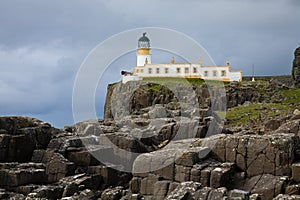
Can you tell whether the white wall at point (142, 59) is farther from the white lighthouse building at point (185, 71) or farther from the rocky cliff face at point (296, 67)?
the rocky cliff face at point (296, 67)

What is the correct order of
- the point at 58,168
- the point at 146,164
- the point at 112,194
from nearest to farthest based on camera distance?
the point at 112,194 → the point at 146,164 → the point at 58,168

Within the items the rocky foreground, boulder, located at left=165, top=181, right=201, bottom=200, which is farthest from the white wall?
boulder, located at left=165, top=181, right=201, bottom=200

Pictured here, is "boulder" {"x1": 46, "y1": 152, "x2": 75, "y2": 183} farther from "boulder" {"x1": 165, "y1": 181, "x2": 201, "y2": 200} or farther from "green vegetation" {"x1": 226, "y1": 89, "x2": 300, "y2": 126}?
"green vegetation" {"x1": 226, "y1": 89, "x2": 300, "y2": 126}

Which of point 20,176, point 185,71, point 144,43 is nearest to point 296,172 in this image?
point 20,176

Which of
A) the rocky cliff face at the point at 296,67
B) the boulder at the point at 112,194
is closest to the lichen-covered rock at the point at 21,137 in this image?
the boulder at the point at 112,194

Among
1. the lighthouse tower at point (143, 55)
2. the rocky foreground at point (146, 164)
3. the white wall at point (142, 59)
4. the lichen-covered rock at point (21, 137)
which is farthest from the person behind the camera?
the white wall at point (142, 59)

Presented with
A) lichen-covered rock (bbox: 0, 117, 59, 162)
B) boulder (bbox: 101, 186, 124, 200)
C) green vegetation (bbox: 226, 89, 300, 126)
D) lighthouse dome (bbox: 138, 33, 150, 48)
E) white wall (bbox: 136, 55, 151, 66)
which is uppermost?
lighthouse dome (bbox: 138, 33, 150, 48)

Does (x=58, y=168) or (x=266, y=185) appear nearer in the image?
(x=266, y=185)

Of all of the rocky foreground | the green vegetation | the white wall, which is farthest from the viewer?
the white wall

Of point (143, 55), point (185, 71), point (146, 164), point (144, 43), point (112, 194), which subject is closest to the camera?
point (112, 194)

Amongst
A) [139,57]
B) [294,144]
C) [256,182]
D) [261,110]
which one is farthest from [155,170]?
[139,57]

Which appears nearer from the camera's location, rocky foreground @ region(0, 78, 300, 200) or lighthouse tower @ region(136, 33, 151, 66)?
rocky foreground @ region(0, 78, 300, 200)

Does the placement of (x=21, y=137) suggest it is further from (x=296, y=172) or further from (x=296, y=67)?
(x=296, y=67)

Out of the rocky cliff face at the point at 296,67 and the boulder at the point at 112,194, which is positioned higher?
the rocky cliff face at the point at 296,67
